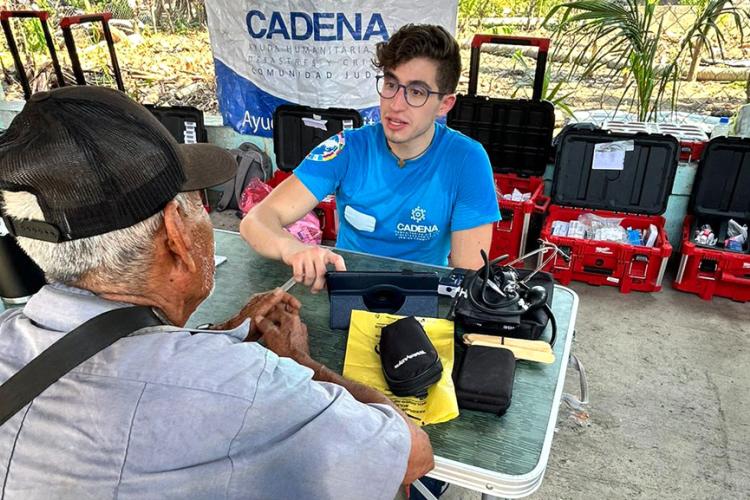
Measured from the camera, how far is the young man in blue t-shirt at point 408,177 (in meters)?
1.92

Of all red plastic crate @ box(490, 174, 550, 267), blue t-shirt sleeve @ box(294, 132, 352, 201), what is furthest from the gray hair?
red plastic crate @ box(490, 174, 550, 267)

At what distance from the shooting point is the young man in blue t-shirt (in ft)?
6.30

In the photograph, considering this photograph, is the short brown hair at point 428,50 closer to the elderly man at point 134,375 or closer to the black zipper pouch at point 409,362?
the black zipper pouch at point 409,362

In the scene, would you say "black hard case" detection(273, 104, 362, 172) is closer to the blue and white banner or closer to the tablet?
the blue and white banner

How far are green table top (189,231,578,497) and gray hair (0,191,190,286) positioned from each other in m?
0.60

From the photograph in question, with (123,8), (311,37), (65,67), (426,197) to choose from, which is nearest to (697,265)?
(426,197)

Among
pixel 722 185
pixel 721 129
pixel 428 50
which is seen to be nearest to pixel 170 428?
pixel 428 50

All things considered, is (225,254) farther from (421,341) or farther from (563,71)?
(563,71)

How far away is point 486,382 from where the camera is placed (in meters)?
1.14

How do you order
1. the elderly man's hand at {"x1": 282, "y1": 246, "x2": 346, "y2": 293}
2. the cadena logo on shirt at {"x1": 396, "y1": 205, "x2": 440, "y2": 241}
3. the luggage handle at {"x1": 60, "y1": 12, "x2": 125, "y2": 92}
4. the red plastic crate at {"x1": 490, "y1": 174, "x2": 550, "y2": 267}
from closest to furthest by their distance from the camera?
1. the elderly man's hand at {"x1": 282, "y1": 246, "x2": 346, "y2": 293}
2. the cadena logo on shirt at {"x1": 396, "y1": 205, "x2": 440, "y2": 241}
3. the red plastic crate at {"x1": 490, "y1": 174, "x2": 550, "y2": 267}
4. the luggage handle at {"x1": 60, "y1": 12, "x2": 125, "y2": 92}

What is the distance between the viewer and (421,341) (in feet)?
3.95

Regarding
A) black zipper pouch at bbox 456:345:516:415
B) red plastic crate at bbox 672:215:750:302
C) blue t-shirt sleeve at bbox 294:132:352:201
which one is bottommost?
red plastic crate at bbox 672:215:750:302

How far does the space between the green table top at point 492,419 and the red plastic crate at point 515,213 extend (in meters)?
1.92

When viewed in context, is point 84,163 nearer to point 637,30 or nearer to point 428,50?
point 428,50
